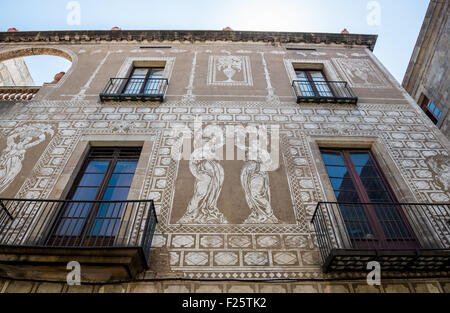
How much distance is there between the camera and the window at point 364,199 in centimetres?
499

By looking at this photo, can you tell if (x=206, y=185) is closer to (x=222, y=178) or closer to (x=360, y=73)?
(x=222, y=178)

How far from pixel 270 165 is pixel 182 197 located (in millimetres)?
2007

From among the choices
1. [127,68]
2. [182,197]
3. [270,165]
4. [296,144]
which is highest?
[127,68]

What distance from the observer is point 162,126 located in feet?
23.3

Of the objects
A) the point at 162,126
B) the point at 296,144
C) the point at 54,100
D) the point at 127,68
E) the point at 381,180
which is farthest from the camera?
the point at 127,68

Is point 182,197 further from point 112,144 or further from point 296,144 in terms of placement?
point 296,144

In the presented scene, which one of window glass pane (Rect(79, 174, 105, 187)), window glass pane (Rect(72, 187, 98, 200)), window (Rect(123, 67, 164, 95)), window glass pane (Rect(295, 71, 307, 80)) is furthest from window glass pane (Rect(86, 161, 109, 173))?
window glass pane (Rect(295, 71, 307, 80))

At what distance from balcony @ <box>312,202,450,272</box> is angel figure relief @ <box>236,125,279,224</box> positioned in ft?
2.91

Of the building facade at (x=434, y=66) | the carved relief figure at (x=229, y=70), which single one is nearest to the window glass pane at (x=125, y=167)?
the carved relief figure at (x=229, y=70)

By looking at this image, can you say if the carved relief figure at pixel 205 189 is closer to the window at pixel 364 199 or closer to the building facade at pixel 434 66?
the window at pixel 364 199

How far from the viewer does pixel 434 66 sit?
11.1 meters

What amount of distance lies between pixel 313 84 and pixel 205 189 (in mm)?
5278

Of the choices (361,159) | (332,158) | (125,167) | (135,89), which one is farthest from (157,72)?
(361,159)
